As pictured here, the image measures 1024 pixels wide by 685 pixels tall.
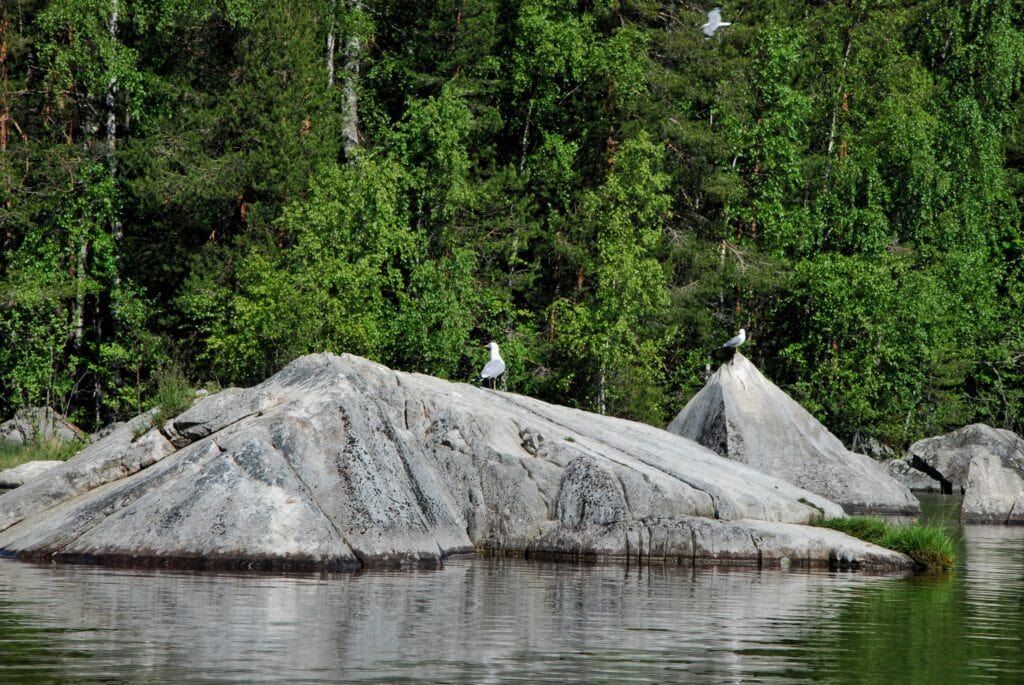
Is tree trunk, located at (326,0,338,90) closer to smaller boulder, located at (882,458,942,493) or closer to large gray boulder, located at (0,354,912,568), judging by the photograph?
smaller boulder, located at (882,458,942,493)

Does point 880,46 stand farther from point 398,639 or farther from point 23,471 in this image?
point 398,639

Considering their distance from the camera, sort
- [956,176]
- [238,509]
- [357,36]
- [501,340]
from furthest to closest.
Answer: [956,176], [357,36], [501,340], [238,509]

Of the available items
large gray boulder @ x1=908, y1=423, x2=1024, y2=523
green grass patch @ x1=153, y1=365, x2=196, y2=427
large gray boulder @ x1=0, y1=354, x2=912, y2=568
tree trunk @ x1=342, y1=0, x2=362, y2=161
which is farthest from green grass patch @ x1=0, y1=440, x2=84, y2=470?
large gray boulder @ x1=908, y1=423, x2=1024, y2=523

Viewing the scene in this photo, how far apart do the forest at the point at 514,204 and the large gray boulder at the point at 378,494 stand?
15.9 metres

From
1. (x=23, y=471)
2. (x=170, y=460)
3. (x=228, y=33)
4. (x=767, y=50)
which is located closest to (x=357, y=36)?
(x=228, y=33)

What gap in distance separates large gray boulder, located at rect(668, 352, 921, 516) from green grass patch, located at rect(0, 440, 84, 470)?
46.1ft

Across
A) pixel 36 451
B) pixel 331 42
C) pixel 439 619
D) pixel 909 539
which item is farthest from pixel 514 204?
pixel 439 619

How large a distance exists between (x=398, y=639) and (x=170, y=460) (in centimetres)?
755

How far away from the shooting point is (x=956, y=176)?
53.1m

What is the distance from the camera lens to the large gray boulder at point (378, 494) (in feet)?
57.6

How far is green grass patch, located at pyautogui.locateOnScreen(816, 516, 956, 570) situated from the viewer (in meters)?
19.8

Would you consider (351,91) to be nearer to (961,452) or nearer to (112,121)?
A: (112,121)

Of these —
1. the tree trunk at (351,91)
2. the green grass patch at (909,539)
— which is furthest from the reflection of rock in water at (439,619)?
the tree trunk at (351,91)

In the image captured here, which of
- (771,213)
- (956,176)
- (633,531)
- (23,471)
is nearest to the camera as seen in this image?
(633,531)
